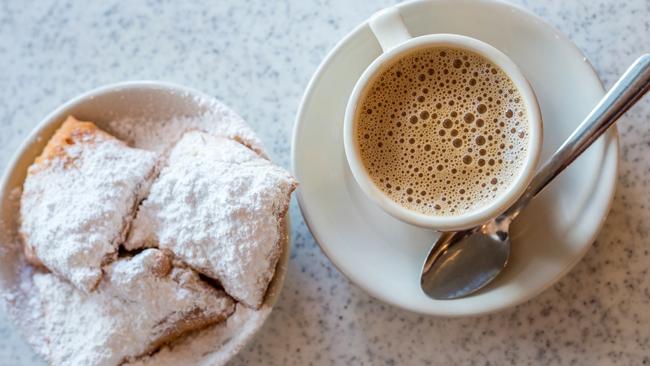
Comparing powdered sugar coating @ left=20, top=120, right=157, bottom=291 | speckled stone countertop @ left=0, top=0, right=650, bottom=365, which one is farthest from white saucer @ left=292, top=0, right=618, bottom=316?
powdered sugar coating @ left=20, top=120, right=157, bottom=291

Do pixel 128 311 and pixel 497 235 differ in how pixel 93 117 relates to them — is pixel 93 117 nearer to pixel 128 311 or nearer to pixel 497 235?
pixel 128 311

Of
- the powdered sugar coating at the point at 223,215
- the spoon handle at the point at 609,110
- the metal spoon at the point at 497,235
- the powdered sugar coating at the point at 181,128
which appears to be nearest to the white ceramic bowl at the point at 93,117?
the powdered sugar coating at the point at 181,128

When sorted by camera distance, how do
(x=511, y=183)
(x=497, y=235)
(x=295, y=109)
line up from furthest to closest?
(x=295, y=109) < (x=497, y=235) < (x=511, y=183)

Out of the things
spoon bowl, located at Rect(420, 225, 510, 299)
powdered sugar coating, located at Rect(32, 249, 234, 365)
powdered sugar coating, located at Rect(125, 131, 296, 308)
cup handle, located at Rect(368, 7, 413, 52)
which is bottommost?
spoon bowl, located at Rect(420, 225, 510, 299)

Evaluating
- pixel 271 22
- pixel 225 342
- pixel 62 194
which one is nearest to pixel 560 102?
pixel 271 22

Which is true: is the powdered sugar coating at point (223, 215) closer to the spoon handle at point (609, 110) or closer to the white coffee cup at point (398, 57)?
the white coffee cup at point (398, 57)

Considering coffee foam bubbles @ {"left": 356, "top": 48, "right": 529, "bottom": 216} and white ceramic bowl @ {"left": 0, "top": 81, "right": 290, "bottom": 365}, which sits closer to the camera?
coffee foam bubbles @ {"left": 356, "top": 48, "right": 529, "bottom": 216}

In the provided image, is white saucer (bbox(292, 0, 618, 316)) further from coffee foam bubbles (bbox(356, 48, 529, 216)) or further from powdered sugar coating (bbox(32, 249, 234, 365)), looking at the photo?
powdered sugar coating (bbox(32, 249, 234, 365))

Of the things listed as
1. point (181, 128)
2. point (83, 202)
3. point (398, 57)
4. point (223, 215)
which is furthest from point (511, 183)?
point (83, 202)
